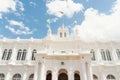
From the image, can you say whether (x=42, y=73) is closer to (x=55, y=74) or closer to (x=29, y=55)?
(x=55, y=74)

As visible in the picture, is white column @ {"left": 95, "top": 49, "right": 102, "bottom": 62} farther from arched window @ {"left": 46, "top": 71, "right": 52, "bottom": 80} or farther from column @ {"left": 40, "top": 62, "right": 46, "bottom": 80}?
column @ {"left": 40, "top": 62, "right": 46, "bottom": 80}

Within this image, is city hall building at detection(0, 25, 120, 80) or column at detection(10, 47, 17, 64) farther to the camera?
column at detection(10, 47, 17, 64)

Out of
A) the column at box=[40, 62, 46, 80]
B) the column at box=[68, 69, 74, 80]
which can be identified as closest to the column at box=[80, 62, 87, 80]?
the column at box=[68, 69, 74, 80]

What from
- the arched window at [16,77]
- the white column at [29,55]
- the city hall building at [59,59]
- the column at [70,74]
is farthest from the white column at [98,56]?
the arched window at [16,77]

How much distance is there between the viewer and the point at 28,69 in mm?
36406

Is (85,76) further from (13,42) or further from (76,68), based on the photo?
(13,42)

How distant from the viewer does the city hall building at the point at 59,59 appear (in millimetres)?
31622

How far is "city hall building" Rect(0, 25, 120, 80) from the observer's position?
31.6 m

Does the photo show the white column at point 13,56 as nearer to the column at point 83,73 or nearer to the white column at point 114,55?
the column at point 83,73

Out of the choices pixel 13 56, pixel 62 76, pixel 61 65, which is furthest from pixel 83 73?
pixel 13 56

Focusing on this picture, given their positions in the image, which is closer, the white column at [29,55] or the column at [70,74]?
the column at [70,74]

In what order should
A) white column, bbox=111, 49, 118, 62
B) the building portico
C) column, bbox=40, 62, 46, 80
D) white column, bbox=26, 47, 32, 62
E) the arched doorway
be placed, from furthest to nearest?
1. white column, bbox=26, 47, 32, 62
2. white column, bbox=111, 49, 118, 62
3. the arched doorway
4. the building portico
5. column, bbox=40, 62, 46, 80

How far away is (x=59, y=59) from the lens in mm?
32625

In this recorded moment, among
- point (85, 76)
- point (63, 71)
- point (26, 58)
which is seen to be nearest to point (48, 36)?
point (26, 58)
